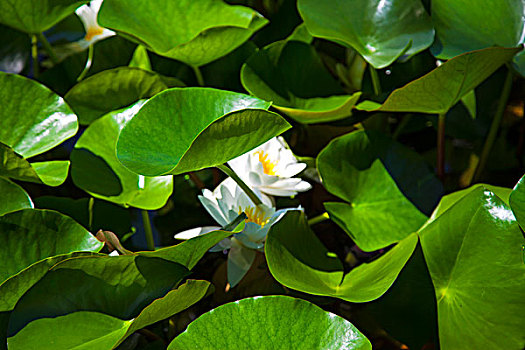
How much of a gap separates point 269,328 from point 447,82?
361mm

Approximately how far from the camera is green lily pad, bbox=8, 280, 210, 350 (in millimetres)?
498

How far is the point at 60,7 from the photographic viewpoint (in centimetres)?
77

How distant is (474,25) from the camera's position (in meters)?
0.77

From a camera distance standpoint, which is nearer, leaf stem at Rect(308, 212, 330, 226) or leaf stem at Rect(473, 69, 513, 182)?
leaf stem at Rect(308, 212, 330, 226)

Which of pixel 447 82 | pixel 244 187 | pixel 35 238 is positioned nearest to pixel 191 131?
pixel 244 187

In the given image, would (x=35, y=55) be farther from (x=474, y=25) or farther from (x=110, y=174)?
(x=474, y=25)

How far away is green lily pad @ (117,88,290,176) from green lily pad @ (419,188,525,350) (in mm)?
237

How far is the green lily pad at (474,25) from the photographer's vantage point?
2.48 ft

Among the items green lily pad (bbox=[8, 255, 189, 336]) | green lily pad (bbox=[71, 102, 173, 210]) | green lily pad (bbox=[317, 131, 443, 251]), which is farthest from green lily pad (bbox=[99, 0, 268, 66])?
green lily pad (bbox=[8, 255, 189, 336])

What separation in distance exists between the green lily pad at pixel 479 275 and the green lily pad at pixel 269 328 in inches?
6.0

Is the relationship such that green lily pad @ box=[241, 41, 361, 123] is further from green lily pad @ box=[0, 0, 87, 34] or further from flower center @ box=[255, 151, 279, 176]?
green lily pad @ box=[0, 0, 87, 34]

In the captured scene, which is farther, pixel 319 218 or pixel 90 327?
pixel 319 218

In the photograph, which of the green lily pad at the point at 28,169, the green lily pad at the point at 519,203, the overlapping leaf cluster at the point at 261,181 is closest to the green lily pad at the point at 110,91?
the overlapping leaf cluster at the point at 261,181

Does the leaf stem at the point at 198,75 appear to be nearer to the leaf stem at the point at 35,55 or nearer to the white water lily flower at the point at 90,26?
the white water lily flower at the point at 90,26
